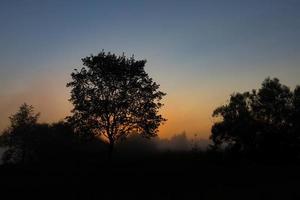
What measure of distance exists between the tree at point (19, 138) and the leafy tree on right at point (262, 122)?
47856 millimetres

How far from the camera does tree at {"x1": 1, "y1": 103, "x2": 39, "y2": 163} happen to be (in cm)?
10512

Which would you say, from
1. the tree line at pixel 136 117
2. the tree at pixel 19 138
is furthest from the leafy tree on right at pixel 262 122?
the tree at pixel 19 138

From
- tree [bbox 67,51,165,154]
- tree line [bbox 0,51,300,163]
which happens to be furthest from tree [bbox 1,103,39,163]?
tree [bbox 67,51,165,154]

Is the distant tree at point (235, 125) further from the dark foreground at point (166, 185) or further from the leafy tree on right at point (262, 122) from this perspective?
the dark foreground at point (166, 185)

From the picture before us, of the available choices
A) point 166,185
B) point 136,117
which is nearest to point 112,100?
point 136,117

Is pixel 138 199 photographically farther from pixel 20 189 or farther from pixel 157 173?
pixel 157 173

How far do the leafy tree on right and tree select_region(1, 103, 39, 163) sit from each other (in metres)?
47.9

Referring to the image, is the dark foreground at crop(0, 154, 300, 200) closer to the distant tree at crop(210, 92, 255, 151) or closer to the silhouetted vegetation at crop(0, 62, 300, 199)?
the silhouetted vegetation at crop(0, 62, 300, 199)

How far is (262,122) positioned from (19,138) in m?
60.2

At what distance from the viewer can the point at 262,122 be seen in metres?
89.0

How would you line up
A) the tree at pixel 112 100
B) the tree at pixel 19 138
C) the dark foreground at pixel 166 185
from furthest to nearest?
the tree at pixel 19 138 < the tree at pixel 112 100 < the dark foreground at pixel 166 185

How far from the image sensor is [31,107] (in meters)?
111

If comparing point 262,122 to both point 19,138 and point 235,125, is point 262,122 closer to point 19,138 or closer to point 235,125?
point 235,125

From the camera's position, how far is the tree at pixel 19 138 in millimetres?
105125
